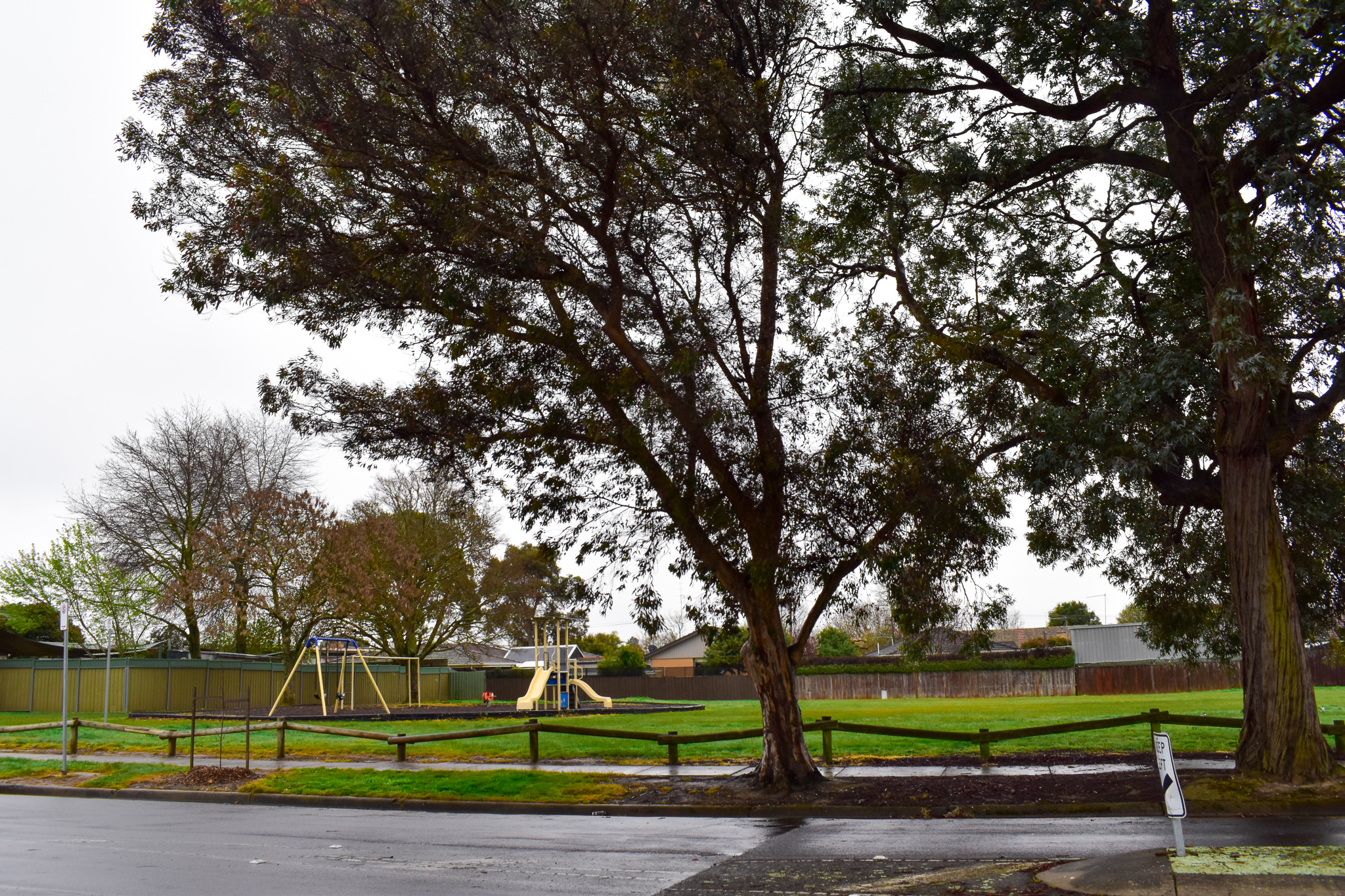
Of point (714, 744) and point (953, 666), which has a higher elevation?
point (714, 744)

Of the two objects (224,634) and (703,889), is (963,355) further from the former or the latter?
(224,634)

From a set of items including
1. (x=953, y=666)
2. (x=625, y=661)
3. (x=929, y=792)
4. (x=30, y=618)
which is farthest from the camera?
(x=625, y=661)

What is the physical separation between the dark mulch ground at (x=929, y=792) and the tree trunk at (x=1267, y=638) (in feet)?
5.10

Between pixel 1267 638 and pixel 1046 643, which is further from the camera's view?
pixel 1046 643

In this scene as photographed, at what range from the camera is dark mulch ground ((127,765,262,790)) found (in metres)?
17.0

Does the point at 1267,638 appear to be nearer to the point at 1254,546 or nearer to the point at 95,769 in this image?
the point at 1254,546

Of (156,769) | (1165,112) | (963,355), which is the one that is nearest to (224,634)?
(156,769)

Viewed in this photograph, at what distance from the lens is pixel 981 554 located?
15.6 metres

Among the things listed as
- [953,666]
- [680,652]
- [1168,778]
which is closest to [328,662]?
[953,666]

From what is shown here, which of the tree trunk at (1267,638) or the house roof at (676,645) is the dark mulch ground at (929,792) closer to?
the tree trunk at (1267,638)

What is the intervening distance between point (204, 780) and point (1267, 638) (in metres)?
16.7

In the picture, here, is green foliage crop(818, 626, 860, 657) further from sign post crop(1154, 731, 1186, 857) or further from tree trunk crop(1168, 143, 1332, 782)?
sign post crop(1154, 731, 1186, 857)

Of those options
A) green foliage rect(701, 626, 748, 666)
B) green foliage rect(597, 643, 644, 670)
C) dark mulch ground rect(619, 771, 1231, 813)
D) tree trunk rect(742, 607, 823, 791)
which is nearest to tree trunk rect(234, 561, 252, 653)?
green foliage rect(701, 626, 748, 666)

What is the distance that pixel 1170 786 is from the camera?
7.70 m
